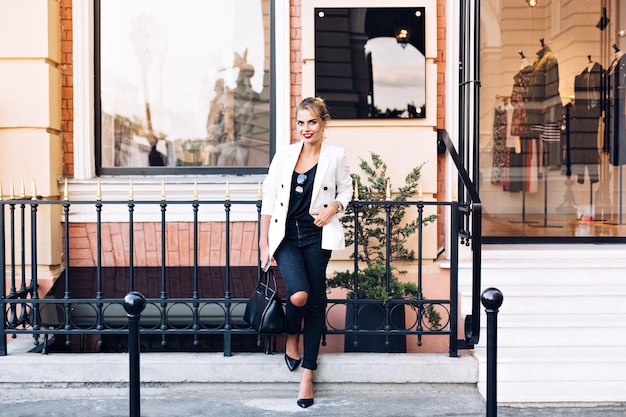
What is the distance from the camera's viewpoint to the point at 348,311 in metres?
5.29

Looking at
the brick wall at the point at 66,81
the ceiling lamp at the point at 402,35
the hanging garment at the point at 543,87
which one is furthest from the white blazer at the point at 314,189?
the hanging garment at the point at 543,87

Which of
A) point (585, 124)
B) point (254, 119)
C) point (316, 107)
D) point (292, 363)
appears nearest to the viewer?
point (316, 107)

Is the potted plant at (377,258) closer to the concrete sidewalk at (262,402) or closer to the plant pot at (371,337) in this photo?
the plant pot at (371,337)

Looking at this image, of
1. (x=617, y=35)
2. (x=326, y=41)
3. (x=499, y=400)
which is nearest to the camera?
(x=499, y=400)

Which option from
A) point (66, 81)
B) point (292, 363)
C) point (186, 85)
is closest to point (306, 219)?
point (292, 363)

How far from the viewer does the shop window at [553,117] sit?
8875mm

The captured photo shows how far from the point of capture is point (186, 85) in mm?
6371

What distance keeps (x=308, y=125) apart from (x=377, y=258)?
1597 mm

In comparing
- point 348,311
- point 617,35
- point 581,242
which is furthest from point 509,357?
point 617,35

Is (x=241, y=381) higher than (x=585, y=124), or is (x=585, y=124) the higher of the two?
(x=585, y=124)

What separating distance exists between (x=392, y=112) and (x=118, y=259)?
257 cm

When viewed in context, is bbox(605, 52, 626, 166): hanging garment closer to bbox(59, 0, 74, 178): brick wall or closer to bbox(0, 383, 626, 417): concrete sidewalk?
bbox(0, 383, 626, 417): concrete sidewalk

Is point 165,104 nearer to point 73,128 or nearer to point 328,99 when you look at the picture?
point 73,128

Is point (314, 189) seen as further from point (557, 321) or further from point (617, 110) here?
point (617, 110)
